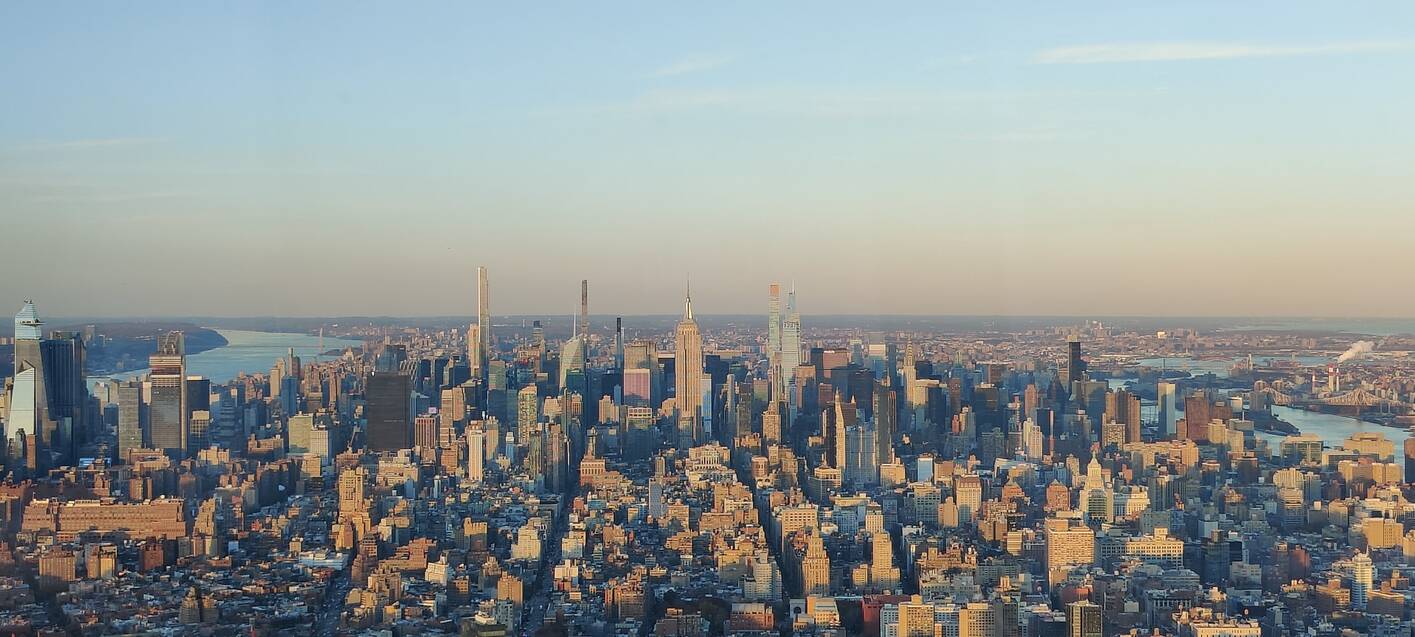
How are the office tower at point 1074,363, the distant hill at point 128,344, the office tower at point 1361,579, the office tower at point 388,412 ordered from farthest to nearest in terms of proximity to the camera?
the office tower at point 388,412, the office tower at point 1074,363, the distant hill at point 128,344, the office tower at point 1361,579

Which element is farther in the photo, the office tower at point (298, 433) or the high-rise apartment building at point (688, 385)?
the high-rise apartment building at point (688, 385)

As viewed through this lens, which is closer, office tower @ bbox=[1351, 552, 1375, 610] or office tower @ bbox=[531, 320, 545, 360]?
office tower @ bbox=[1351, 552, 1375, 610]

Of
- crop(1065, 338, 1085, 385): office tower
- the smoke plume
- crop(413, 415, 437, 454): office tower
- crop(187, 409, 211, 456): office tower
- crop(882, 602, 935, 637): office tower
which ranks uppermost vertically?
the smoke plume

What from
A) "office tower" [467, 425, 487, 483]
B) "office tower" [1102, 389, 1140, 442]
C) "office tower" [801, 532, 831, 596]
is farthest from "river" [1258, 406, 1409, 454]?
"office tower" [467, 425, 487, 483]

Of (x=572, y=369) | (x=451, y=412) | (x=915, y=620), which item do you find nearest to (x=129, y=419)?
(x=451, y=412)

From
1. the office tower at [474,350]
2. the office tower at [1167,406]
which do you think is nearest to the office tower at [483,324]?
the office tower at [474,350]

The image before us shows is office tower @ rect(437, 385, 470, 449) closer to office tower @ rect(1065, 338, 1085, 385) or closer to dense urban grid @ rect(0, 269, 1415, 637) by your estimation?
dense urban grid @ rect(0, 269, 1415, 637)

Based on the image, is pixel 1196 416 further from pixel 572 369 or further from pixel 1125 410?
pixel 572 369

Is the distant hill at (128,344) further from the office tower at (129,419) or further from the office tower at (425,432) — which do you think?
the office tower at (425,432)
